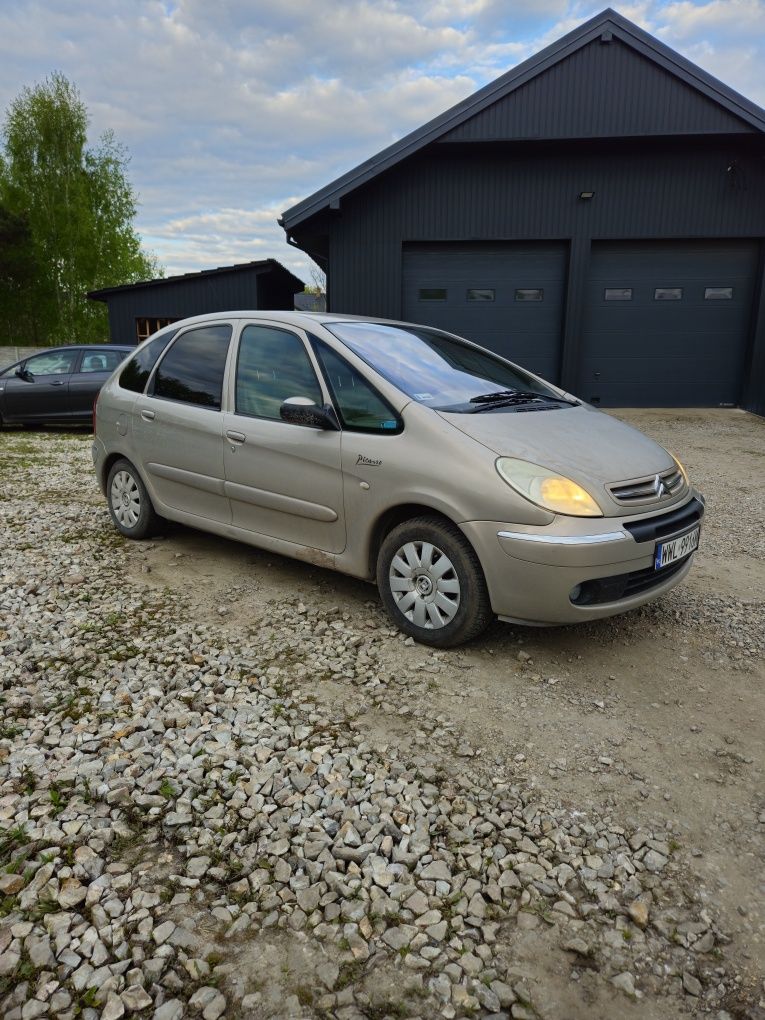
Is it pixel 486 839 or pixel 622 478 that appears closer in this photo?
pixel 486 839

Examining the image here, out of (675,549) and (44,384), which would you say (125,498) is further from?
(44,384)

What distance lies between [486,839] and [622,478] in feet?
5.87

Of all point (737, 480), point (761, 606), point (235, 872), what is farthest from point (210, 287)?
point (235, 872)

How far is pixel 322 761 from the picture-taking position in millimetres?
2607

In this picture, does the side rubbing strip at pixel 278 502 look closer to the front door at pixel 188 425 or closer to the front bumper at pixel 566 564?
the front door at pixel 188 425

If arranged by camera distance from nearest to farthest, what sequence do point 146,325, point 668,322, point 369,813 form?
point 369,813 < point 668,322 < point 146,325

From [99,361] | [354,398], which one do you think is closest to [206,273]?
[99,361]

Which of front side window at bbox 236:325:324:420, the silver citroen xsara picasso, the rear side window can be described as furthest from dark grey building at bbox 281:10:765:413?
front side window at bbox 236:325:324:420

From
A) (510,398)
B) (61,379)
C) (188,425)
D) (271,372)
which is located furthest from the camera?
(61,379)

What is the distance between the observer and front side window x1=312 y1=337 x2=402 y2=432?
3.62 meters

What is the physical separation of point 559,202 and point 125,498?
10369 mm

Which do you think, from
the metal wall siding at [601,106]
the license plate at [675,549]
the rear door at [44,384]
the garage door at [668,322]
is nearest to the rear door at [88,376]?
the rear door at [44,384]

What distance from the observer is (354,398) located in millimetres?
3768

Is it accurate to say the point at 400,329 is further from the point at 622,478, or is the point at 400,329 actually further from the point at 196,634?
the point at 196,634
